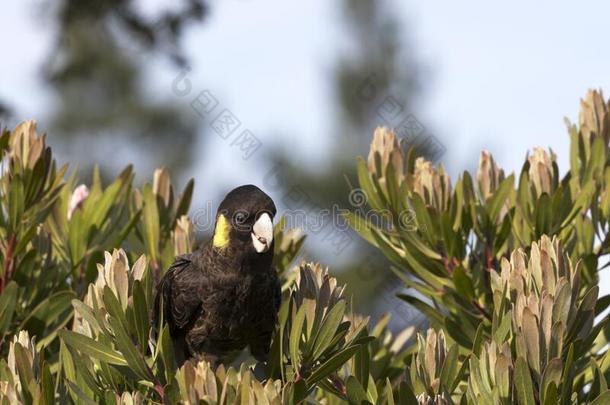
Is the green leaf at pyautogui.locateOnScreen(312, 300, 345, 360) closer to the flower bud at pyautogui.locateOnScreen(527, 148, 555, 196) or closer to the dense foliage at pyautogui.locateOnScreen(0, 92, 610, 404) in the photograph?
the dense foliage at pyautogui.locateOnScreen(0, 92, 610, 404)

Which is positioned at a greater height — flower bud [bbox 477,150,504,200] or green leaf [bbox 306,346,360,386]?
green leaf [bbox 306,346,360,386]

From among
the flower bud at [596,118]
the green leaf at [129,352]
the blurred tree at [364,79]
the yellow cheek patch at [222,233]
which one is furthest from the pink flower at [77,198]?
the blurred tree at [364,79]

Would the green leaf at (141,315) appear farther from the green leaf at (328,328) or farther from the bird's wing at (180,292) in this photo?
the bird's wing at (180,292)

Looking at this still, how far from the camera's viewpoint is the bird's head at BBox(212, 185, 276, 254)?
3.38 meters

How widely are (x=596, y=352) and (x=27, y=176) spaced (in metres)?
2.20

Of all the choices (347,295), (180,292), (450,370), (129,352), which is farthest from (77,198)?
(450,370)

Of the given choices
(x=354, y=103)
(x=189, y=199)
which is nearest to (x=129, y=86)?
(x=354, y=103)

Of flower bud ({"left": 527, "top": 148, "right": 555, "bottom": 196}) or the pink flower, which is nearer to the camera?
flower bud ({"left": 527, "top": 148, "right": 555, "bottom": 196})

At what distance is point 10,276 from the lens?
11.7ft

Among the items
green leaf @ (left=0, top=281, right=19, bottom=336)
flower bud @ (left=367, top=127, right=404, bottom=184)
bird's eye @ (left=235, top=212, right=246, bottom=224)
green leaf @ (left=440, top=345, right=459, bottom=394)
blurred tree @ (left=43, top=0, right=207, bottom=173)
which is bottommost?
green leaf @ (left=440, top=345, right=459, bottom=394)

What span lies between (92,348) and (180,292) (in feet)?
2.88

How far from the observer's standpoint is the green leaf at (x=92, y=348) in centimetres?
276

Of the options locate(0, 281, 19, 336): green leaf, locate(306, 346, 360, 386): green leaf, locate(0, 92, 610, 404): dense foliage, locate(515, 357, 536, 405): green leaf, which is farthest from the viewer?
locate(0, 281, 19, 336): green leaf

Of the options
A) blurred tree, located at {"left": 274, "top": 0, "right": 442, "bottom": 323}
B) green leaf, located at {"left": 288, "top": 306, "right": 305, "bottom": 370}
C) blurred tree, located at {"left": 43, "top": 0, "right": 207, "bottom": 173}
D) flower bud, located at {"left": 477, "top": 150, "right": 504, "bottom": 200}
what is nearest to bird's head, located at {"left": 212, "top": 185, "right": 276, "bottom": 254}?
green leaf, located at {"left": 288, "top": 306, "right": 305, "bottom": 370}
